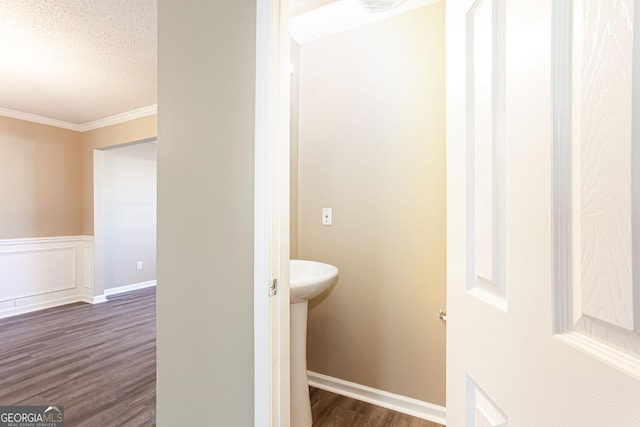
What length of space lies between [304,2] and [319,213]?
1313 millimetres

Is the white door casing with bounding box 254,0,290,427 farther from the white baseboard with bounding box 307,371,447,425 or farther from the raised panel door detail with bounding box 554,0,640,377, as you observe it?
the white baseboard with bounding box 307,371,447,425

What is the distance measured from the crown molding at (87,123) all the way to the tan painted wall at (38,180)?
61 millimetres

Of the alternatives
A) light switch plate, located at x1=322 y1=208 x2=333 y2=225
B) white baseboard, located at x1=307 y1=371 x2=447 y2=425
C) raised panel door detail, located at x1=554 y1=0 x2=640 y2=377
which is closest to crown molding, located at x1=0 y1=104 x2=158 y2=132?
light switch plate, located at x1=322 y1=208 x2=333 y2=225

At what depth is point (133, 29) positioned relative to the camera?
1.87m

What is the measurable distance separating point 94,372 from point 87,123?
333 cm

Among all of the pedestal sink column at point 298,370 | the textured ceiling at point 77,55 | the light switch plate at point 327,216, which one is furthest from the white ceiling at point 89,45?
the pedestal sink column at point 298,370

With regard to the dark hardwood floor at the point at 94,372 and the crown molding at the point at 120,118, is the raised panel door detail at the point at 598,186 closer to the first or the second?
the dark hardwood floor at the point at 94,372

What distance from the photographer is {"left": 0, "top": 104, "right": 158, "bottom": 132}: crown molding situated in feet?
10.8

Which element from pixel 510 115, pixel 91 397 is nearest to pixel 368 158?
pixel 510 115

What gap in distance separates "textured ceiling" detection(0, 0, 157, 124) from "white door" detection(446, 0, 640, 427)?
80.7 inches

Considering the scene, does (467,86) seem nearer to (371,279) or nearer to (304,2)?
(371,279)

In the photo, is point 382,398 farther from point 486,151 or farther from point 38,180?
point 38,180

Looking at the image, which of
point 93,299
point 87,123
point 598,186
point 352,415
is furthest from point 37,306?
point 598,186

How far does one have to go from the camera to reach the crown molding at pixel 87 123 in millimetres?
3291
